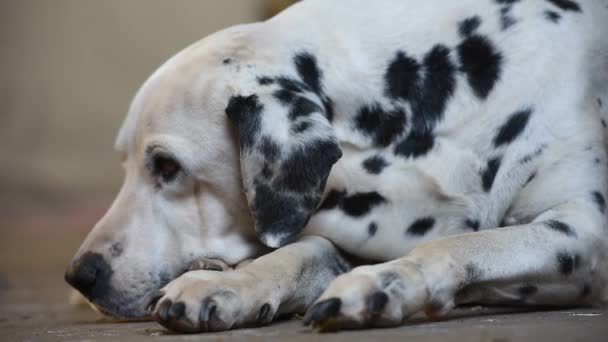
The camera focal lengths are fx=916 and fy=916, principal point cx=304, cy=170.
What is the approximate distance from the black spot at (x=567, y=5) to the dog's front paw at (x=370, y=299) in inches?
36.3

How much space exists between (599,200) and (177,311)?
930 mm

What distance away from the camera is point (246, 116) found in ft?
6.30

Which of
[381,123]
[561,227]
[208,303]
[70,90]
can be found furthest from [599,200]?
[70,90]

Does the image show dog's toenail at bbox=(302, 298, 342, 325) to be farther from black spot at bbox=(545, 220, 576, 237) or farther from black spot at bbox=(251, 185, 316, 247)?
black spot at bbox=(545, 220, 576, 237)

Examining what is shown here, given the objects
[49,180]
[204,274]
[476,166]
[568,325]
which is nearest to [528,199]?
[476,166]

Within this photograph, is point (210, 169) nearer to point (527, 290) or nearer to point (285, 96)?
point (285, 96)

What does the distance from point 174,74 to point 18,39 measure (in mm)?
3926

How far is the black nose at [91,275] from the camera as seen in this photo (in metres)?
1.96

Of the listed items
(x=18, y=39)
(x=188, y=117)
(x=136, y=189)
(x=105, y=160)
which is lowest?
(x=105, y=160)

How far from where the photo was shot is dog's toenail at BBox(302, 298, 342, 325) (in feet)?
4.90

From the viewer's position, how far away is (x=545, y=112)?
6.70 ft

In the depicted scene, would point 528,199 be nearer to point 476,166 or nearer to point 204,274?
point 476,166

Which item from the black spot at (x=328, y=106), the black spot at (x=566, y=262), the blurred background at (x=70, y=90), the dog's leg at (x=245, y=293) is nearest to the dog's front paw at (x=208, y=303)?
the dog's leg at (x=245, y=293)

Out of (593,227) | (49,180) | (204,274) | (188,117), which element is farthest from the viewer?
(49,180)
